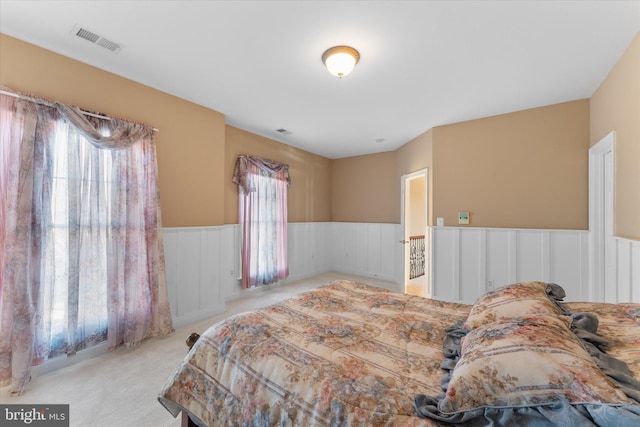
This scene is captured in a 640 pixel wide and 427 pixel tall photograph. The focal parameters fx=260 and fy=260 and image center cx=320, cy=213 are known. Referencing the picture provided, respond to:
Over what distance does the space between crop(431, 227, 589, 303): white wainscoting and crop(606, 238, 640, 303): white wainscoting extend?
694 millimetres

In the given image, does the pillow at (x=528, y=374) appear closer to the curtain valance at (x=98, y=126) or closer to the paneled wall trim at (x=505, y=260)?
the paneled wall trim at (x=505, y=260)

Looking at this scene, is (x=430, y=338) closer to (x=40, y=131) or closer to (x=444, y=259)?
(x=444, y=259)

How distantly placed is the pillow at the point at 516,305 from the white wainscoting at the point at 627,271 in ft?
3.67

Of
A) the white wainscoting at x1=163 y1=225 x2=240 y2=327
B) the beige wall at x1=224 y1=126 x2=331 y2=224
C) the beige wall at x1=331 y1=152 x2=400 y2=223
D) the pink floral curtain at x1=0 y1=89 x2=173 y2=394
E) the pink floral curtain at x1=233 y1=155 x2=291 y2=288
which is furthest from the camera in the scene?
the beige wall at x1=331 y1=152 x2=400 y2=223

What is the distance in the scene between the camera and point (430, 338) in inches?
56.2

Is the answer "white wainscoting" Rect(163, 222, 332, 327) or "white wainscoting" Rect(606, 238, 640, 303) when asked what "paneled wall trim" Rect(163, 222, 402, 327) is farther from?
"white wainscoting" Rect(606, 238, 640, 303)

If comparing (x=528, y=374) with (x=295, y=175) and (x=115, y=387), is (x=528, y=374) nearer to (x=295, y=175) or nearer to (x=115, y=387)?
(x=115, y=387)

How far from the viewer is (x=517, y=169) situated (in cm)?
349

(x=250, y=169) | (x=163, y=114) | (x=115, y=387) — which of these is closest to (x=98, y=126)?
(x=163, y=114)

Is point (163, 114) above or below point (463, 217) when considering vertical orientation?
above

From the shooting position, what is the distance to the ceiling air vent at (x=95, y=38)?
6.71 ft

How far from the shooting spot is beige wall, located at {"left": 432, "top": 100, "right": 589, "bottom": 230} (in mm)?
3172

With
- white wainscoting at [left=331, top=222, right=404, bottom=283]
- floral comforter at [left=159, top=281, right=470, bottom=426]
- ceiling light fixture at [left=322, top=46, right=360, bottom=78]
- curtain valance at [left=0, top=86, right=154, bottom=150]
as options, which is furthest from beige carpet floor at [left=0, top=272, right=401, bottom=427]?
white wainscoting at [left=331, top=222, right=404, bottom=283]

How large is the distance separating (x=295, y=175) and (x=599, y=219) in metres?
4.54
